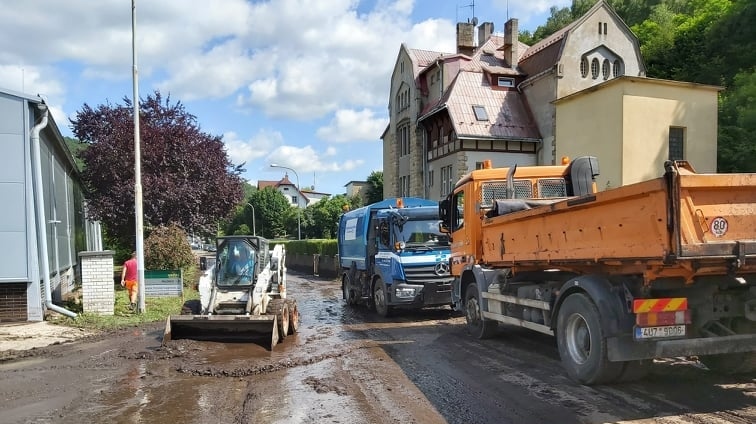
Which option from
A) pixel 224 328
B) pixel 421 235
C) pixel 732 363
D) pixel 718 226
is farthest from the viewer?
pixel 421 235

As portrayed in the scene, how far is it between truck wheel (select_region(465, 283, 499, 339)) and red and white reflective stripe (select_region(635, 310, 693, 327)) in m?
4.18

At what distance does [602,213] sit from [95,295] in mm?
11959

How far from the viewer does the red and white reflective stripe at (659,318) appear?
19.6 feet

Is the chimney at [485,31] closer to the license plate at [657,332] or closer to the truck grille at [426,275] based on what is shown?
the truck grille at [426,275]

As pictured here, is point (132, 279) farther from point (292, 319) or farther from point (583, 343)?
point (583, 343)

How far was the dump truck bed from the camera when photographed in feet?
17.7

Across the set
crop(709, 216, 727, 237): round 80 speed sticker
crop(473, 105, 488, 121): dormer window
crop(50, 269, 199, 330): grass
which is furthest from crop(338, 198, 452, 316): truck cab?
crop(473, 105, 488, 121): dormer window

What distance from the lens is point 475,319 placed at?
34.4 feet

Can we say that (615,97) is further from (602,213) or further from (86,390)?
(86,390)

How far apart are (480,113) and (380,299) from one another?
21.1 m

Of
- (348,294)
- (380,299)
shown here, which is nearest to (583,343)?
(380,299)

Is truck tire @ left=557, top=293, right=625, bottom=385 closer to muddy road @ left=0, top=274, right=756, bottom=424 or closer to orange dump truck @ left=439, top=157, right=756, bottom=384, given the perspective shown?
orange dump truck @ left=439, top=157, right=756, bottom=384

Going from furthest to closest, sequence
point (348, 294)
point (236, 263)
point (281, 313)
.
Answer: point (348, 294), point (236, 263), point (281, 313)

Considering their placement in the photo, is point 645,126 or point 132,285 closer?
point 132,285
